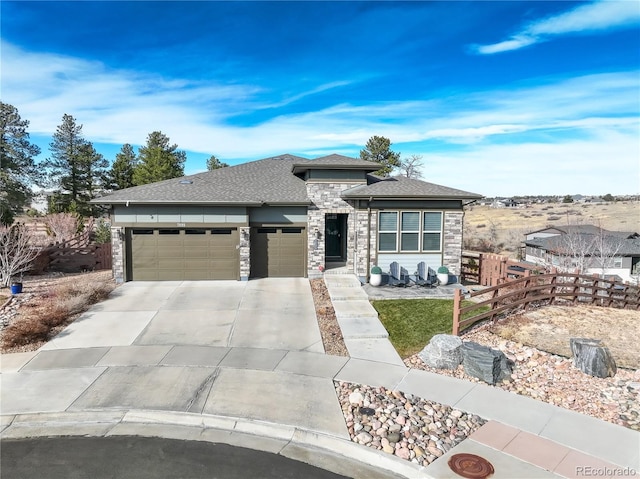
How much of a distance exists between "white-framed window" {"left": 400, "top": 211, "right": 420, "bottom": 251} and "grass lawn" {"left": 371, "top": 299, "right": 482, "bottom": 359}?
9.56 feet

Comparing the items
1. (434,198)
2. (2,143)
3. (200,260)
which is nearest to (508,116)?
(434,198)

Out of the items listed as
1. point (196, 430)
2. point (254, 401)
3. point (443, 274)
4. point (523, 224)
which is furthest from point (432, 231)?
point (523, 224)

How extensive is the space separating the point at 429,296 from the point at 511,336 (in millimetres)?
3939

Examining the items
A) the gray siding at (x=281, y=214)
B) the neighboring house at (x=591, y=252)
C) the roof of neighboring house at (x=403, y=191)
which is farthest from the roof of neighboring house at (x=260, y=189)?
the neighboring house at (x=591, y=252)

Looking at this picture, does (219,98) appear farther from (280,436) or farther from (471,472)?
(471,472)

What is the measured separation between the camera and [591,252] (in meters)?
20.3

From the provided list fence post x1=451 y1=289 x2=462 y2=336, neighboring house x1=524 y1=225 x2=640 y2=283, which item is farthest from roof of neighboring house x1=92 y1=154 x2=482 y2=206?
neighboring house x1=524 y1=225 x2=640 y2=283

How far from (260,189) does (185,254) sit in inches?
162

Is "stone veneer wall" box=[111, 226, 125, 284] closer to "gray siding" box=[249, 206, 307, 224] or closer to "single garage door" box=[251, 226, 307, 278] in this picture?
"single garage door" box=[251, 226, 307, 278]

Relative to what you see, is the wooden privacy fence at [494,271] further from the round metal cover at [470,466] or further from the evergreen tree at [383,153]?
the evergreen tree at [383,153]

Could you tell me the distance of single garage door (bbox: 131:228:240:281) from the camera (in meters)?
15.6

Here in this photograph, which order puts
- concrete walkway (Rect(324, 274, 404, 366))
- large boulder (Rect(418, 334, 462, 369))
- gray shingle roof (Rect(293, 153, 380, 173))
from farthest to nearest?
gray shingle roof (Rect(293, 153, 380, 173)) < concrete walkway (Rect(324, 274, 404, 366)) < large boulder (Rect(418, 334, 462, 369))

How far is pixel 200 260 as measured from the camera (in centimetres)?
1583

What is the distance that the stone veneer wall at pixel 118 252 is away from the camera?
15.4 meters
